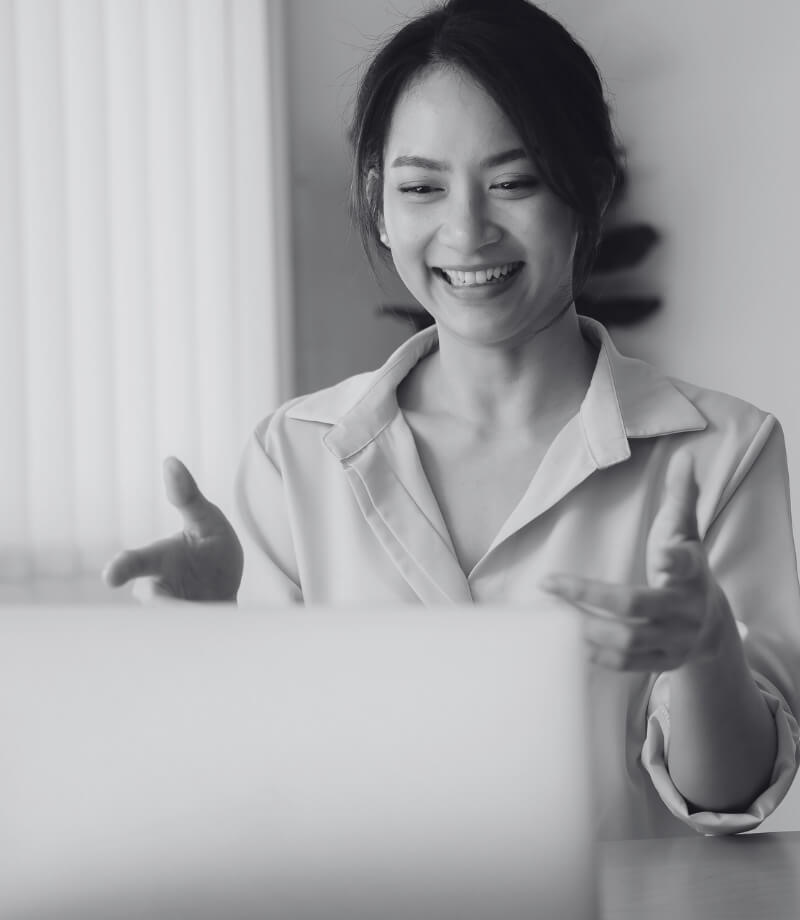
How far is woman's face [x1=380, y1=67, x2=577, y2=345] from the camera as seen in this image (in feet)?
3.47

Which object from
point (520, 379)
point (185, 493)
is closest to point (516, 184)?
point (520, 379)

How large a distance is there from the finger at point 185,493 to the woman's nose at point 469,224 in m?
0.38

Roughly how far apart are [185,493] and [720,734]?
17.6 inches

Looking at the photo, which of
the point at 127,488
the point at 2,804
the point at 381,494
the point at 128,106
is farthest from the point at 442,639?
the point at 128,106

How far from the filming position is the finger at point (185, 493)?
82 centimetres

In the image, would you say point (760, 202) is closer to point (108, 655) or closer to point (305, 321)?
point (305, 321)

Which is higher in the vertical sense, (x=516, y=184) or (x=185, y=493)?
(x=516, y=184)

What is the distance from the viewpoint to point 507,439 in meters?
1.23

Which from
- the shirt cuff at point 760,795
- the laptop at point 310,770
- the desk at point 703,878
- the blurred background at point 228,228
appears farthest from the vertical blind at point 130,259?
the laptop at point 310,770

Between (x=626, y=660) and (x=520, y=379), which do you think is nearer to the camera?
(x=626, y=660)

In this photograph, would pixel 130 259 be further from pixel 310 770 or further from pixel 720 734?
pixel 310 770

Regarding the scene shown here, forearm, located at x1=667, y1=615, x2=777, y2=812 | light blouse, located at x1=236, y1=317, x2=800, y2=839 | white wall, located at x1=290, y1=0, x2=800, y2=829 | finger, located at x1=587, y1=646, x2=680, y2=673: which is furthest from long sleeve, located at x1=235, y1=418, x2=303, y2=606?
white wall, located at x1=290, y1=0, x2=800, y2=829

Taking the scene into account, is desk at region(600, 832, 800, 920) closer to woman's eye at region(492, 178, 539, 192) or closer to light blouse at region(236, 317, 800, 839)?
light blouse at region(236, 317, 800, 839)

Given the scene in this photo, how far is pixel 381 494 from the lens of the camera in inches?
45.4
